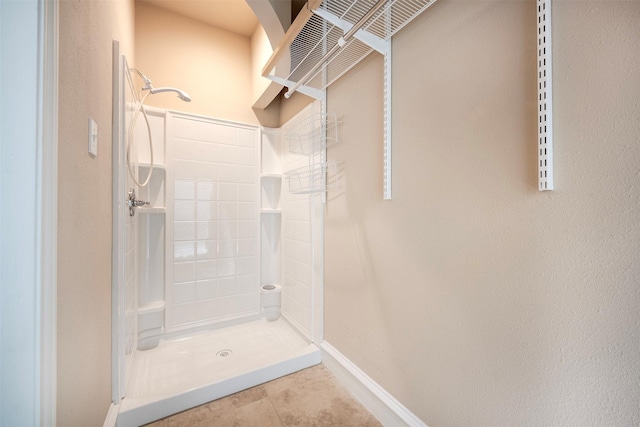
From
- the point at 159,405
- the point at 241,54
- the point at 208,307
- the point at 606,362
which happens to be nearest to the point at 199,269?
the point at 208,307

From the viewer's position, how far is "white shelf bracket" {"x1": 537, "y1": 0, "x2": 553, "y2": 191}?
2.46 ft

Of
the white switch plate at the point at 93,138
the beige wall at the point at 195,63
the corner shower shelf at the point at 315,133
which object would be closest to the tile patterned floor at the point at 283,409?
the white switch plate at the point at 93,138

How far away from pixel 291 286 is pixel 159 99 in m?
1.97

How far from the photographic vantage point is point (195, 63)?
7.38ft

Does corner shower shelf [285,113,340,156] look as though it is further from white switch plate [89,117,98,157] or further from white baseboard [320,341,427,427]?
white baseboard [320,341,427,427]

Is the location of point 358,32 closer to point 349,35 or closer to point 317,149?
point 349,35

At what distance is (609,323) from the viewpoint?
67cm

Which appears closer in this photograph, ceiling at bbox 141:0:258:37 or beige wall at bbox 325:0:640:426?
beige wall at bbox 325:0:640:426

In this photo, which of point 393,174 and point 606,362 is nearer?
point 606,362

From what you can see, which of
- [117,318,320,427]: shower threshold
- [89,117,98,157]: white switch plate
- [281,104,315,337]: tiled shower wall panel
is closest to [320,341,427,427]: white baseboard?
[117,318,320,427]: shower threshold

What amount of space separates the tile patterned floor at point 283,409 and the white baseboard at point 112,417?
0.17 metres

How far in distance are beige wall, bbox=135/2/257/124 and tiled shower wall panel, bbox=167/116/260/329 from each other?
18 centimetres

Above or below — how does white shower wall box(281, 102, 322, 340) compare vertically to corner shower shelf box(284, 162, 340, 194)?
below

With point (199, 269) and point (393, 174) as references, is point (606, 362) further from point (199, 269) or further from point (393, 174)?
point (199, 269)
